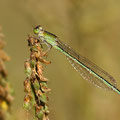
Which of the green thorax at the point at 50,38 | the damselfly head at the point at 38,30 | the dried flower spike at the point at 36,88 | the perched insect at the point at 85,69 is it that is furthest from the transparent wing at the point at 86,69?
the dried flower spike at the point at 36,88

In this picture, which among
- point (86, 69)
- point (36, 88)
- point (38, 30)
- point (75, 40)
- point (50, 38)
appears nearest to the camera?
point (36, 88)

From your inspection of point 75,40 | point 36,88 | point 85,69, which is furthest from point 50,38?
point 36,88

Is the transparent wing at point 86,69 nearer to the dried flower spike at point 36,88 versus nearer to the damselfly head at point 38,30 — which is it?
the damselfly head at point 38,30

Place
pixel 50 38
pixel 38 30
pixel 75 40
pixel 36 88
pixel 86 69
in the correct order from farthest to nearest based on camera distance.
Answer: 1. pixel 75 40
2. pixel 86 69
3. pixel 50 38
4. pixel 38 30
5. pixel 36 88

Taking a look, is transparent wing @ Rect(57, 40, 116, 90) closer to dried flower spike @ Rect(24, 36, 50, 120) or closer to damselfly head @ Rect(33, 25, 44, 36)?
damselfly head @ Rect(33, 25, 44, 36)

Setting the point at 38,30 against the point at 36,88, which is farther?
the point at 38,30

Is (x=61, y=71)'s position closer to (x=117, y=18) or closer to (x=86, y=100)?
(x=86, y=100)

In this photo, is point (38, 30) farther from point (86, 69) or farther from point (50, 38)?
point (86, 69)

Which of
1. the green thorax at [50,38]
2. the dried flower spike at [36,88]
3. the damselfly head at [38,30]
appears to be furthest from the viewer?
the green thorax at [50,38]
